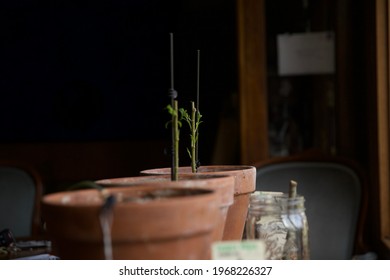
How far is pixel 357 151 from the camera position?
259 cm

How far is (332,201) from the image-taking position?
210 cm

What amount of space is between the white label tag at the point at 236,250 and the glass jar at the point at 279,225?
0.70ft

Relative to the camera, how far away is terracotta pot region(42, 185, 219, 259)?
1.80 feet

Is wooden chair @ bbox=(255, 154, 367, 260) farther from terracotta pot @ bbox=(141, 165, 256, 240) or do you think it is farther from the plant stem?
the plant stem

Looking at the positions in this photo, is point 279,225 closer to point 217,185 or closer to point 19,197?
point 217,185

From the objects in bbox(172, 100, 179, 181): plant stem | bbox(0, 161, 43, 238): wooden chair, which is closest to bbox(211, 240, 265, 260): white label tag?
bbox(172, 100, 179, 181): plant stem

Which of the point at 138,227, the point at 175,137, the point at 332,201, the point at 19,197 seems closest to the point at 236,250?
the point at 138,227

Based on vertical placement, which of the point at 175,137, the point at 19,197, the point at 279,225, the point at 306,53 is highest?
the point at 306,53

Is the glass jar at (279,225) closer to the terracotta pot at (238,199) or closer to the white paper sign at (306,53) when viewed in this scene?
the terracotta pot at (238,199)

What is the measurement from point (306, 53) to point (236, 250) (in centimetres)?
210

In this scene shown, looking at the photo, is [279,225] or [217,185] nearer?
[217,185]

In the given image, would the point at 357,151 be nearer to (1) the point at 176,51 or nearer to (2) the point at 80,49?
(1) the point at 176,51

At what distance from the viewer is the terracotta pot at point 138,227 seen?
55 centimetres
